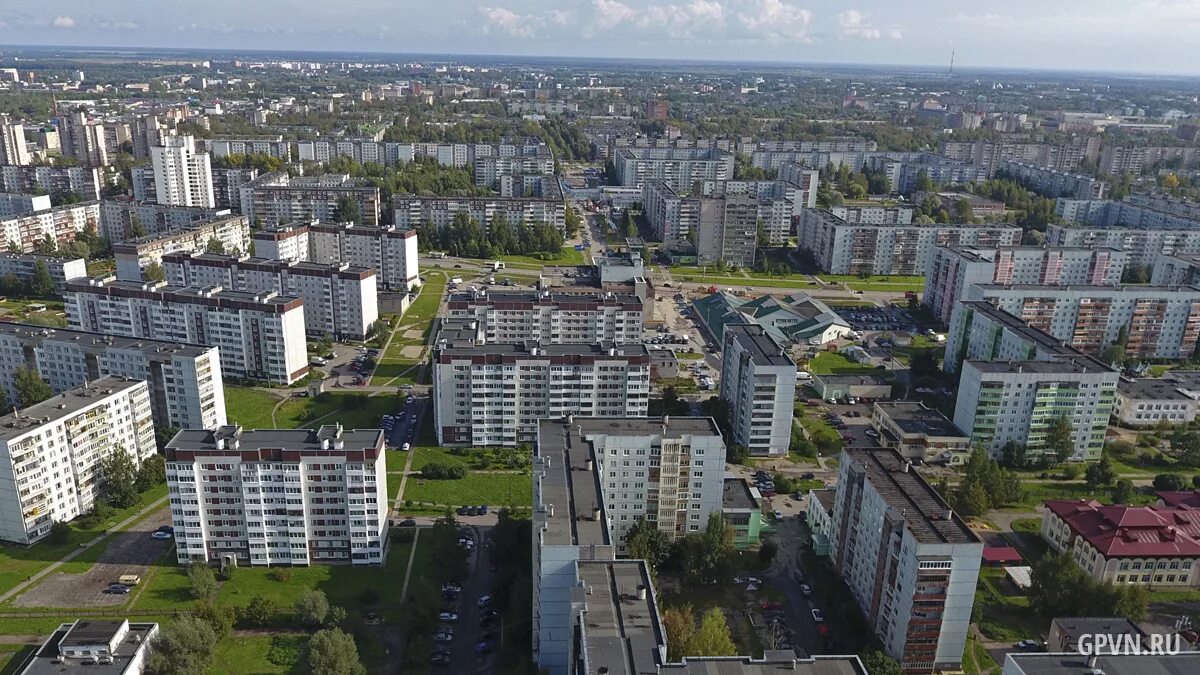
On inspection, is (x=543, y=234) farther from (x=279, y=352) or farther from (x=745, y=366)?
(x=745, y=366)

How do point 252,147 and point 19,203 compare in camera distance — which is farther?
point 252,147

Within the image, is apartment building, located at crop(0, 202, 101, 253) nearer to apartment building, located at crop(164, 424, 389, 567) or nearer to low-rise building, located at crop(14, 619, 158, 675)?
apartment building, located at crop(164, 424, 389, 567)

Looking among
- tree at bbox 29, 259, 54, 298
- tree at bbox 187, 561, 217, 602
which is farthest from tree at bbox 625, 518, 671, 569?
tree at bbox 29, 259, 54, 298

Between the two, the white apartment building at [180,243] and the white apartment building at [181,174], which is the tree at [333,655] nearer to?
the white apartment building at [180,243]

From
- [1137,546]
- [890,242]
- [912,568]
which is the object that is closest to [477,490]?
[912,568]

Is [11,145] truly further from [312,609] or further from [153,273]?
[312,609]

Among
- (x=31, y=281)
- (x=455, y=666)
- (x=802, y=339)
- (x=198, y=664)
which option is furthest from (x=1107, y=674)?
(x=31, y=281)
